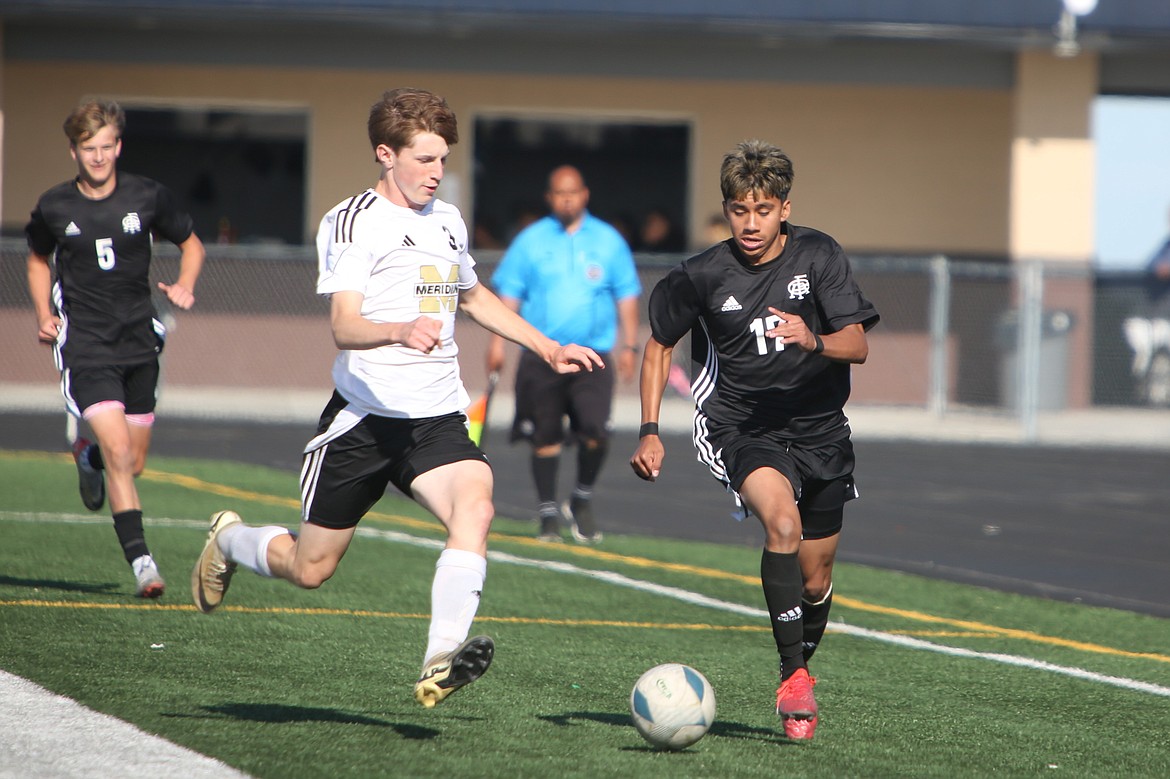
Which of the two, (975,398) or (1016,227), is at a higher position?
(1016,227)

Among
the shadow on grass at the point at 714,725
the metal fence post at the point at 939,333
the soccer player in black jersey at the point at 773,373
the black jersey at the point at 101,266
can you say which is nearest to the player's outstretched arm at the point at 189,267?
the black jersey at the point at 101,266

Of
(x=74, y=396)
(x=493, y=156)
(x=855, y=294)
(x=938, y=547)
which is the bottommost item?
(x=938, y=547)

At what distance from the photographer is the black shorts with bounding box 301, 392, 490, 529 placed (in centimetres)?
549

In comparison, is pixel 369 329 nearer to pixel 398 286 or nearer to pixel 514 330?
pixel 398 286

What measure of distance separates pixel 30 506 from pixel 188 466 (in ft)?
11.2

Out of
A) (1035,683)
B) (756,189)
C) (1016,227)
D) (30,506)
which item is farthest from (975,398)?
(756,189)

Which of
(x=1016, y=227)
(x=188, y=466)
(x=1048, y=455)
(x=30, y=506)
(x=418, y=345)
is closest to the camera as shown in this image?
(x=418, y=345)

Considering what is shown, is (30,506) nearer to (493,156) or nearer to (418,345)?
(418,345)

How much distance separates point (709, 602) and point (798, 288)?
10.5ft

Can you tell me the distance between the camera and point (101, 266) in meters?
7.83

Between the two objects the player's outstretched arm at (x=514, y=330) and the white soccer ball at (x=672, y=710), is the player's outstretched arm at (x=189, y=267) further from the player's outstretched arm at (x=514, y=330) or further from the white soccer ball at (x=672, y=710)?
the white soccer ball at (x=672, y=710)

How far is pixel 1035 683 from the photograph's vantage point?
6895 millimetres

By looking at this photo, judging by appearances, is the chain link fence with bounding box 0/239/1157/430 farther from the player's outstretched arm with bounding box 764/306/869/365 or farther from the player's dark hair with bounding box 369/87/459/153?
the player's dark hair with bounding box 369/87/459/153

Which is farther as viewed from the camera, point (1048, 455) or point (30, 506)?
point (1048, 455)
